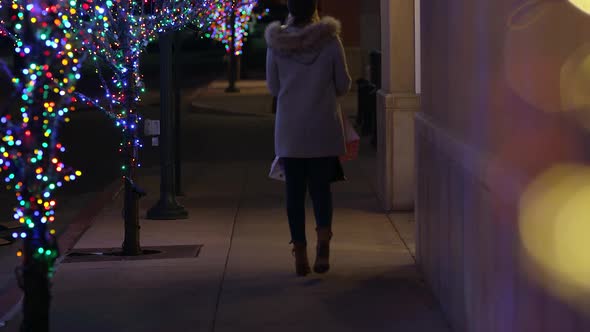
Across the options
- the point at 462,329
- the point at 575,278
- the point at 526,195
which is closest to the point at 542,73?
the point at 526,195

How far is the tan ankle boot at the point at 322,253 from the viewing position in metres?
8.07

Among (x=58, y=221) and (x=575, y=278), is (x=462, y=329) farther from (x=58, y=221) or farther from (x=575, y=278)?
(x=58, y=221)

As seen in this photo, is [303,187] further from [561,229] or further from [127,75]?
[561,229]

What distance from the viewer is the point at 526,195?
444 cm

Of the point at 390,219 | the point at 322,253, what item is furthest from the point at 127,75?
the point at 390,219

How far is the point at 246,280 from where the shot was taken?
314 inches

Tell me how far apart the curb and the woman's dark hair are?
8.45 ft

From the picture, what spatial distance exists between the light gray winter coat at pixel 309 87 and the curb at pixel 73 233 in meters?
2.05

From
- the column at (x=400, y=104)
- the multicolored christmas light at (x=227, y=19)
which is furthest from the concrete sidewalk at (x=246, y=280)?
Result: the multicolored christmas light at (x=227, y=19)

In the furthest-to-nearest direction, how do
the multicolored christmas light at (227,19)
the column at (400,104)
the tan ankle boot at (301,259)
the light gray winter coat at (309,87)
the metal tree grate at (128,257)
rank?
the multicolored christmas light at (227,19)
the column at (400,104)
the metal tree grate at (128,257)
the tan ankle boot at (301,259)
the light gray winter coat at (309,87)

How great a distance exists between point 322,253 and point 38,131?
3.50 meters

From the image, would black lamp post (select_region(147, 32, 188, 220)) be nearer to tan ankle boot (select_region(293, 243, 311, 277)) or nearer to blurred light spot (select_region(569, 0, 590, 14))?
tan ankle boot (select_region(293, 243, 311, 277))

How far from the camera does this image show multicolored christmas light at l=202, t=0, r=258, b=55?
11547 millimetres

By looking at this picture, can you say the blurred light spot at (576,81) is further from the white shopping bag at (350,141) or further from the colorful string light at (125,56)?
the colorful string light at (125,56)
